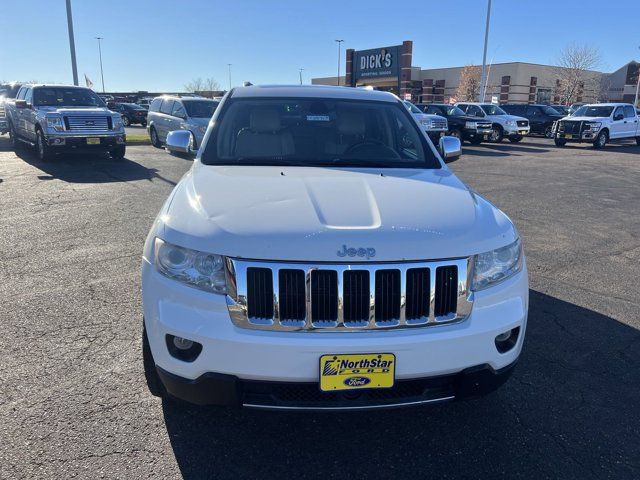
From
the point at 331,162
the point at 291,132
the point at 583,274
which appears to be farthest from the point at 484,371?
the point at 583,274

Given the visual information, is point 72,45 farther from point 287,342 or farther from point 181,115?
point 287,342

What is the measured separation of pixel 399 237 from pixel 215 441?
55.4 inches

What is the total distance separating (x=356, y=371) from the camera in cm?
222

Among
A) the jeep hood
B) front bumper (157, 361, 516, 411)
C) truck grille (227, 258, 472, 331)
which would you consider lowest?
front bumper (157, 361, 516, 411)

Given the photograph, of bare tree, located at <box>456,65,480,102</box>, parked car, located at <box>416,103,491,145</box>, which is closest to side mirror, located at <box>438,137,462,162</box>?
parked car, located at <box>416,103,491,145</box>

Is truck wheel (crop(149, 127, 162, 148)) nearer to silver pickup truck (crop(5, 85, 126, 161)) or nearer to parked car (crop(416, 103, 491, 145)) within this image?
silver pickup truck (crop(5, 85, 126, 161))

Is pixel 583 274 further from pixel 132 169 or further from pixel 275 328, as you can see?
pixel 132 169

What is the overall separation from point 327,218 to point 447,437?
52.5 inches

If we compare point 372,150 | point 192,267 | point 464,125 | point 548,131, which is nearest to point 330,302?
point 192,267

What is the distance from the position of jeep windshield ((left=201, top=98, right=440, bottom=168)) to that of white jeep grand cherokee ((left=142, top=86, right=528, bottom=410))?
991 mm

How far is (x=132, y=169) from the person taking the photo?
12.2 meters

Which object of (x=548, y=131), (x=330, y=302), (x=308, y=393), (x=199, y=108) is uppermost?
(x=199, y=108)

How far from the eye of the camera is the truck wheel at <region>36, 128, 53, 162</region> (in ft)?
40.8

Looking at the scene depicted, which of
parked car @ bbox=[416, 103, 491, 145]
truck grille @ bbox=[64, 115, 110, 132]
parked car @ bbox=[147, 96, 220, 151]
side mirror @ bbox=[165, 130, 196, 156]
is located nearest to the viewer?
side mirror @ bbox=[165, 130, 196, 156]
